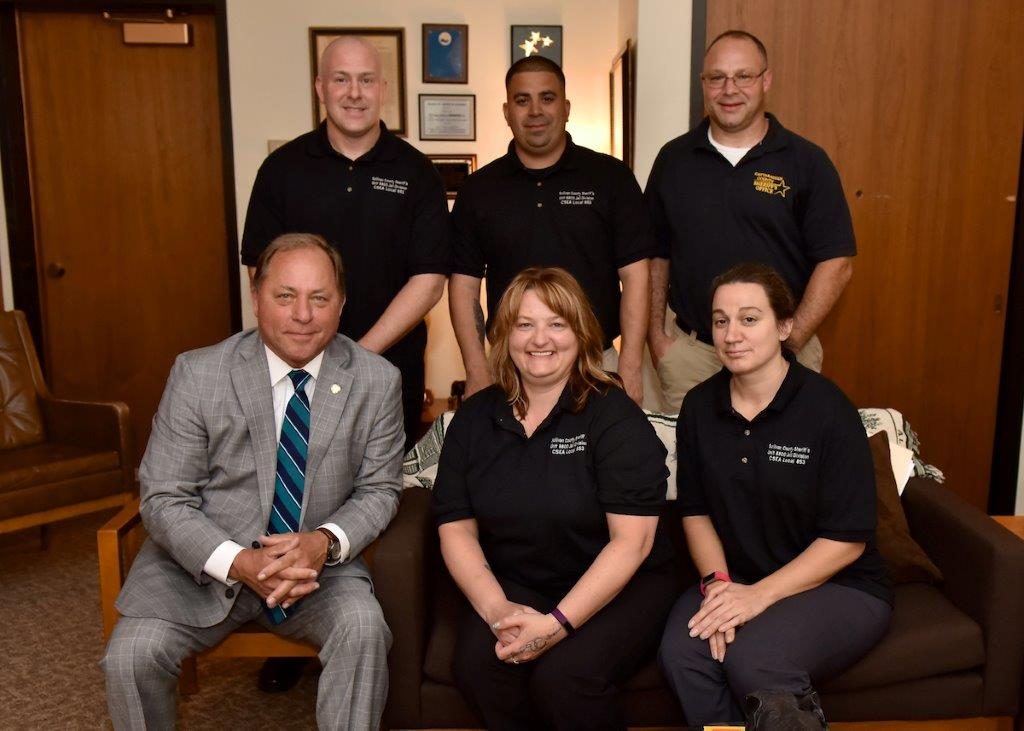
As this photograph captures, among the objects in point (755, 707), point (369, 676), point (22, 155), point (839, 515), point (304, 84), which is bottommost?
point (369, 676)

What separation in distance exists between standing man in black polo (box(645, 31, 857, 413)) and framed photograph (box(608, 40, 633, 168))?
890 millimetres

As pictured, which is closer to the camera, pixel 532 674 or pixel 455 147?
pixel 532 674

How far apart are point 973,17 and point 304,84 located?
9.03 feet

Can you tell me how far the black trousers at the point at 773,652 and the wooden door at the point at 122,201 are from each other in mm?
3365

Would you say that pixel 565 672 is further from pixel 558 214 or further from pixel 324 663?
pixel 558 214

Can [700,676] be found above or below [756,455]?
below

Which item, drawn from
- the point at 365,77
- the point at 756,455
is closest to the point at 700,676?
the point at 756,455

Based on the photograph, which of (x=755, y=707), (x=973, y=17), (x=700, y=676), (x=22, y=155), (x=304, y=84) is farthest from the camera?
(x=22, y=155)

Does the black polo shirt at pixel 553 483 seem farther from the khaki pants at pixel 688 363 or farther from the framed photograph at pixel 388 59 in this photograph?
the framed photograph at pixel 388 59

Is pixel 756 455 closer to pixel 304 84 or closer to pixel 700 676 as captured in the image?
pixel 700 676

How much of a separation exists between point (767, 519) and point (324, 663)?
1032mm

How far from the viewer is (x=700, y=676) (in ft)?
6.54

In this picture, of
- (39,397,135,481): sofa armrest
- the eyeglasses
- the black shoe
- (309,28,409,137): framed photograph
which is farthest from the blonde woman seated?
(309,28,409,137): framed photograph

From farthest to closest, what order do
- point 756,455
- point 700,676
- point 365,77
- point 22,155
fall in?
point 22,155
point 365,77
point 756,455
point 700,676
